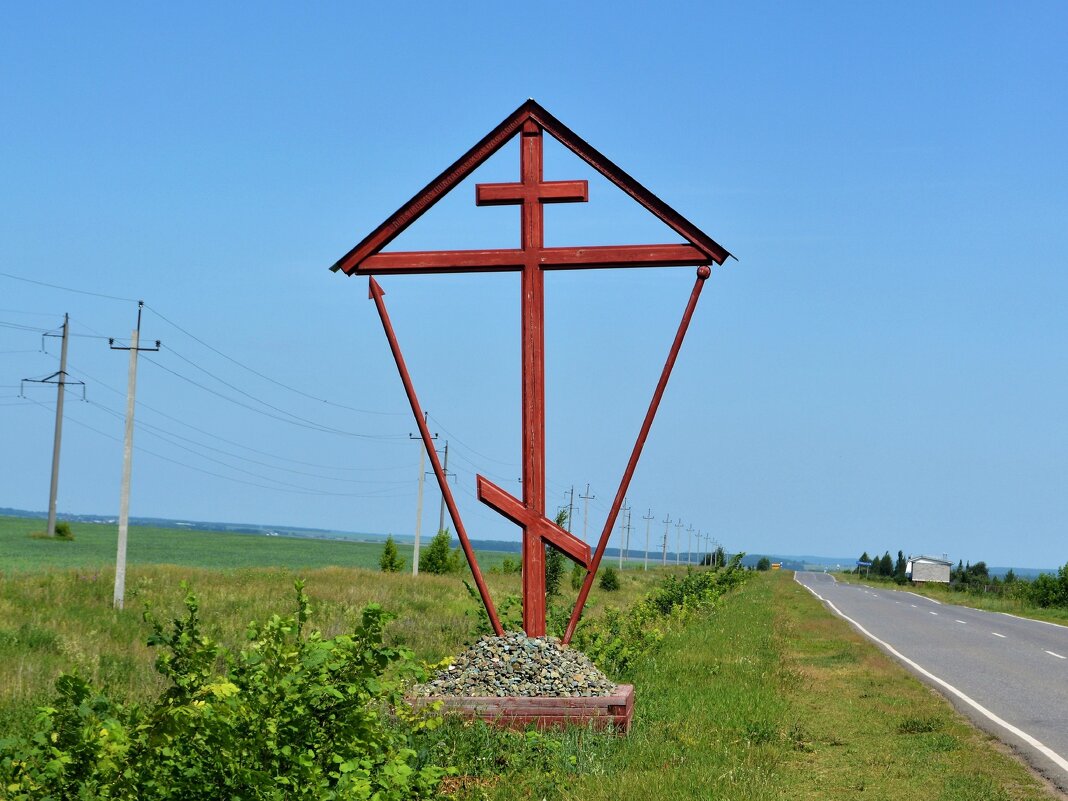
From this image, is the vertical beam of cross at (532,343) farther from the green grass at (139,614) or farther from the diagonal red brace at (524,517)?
the green grass at (139,614)

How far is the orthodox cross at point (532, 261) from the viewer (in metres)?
10.1

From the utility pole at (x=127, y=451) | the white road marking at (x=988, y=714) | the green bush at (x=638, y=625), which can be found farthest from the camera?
the utility pole at (x=127, y=451)

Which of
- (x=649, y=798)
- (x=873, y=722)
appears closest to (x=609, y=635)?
(x=873, y=722)

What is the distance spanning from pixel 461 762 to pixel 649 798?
147cm

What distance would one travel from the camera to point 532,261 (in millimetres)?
10219

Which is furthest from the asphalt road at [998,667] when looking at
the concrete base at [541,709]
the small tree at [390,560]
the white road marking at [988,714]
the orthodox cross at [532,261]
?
the small tree at [390,560]

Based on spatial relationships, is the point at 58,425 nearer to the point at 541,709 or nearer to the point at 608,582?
the point at 608,582

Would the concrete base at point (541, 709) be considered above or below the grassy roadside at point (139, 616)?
above

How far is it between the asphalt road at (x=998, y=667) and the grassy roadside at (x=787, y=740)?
435mm

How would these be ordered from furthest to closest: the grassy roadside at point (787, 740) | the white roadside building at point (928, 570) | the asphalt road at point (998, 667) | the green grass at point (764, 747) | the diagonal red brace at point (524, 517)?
the white roadside building at point (928, 570) → the asphalt road at point (998, 667) → the diagonal red brace at point (524, 517) → the grassy roadside at point (787, 740) → the green grass at point (764, 747)

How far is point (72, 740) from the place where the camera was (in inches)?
200

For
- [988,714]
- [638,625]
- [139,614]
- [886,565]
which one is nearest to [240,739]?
[988,714]

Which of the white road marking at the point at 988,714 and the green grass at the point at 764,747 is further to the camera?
the white road marking at the point at 988,714

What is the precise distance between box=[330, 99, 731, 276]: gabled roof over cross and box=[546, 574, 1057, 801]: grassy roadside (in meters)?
4.25
